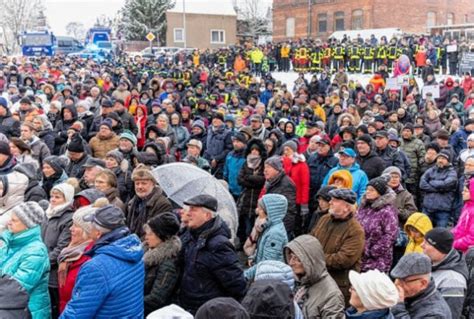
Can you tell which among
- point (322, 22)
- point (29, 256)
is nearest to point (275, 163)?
point (29, 256)

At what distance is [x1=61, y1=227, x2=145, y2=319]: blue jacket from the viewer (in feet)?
11.1

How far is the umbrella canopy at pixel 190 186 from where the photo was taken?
5.87 meters

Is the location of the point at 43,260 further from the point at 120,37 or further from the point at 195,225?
the point at 120,37

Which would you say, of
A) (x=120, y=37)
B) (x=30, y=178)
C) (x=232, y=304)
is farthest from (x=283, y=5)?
(x=232, y=304)

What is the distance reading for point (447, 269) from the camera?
430 centimetres

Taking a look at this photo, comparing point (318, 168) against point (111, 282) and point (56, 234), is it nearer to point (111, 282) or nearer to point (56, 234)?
point (56, 234)

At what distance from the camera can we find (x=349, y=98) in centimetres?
1608

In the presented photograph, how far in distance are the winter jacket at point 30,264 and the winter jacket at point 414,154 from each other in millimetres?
6490

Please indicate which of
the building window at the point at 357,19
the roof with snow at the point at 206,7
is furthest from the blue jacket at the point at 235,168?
the roof with snow at the point at 206,7

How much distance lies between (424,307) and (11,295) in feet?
9.20

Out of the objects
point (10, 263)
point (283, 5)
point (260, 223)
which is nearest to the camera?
point (10, 263)

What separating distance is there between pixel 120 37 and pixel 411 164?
153 feet

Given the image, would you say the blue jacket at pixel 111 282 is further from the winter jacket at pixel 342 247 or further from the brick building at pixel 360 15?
the brick building at pixel 360 15

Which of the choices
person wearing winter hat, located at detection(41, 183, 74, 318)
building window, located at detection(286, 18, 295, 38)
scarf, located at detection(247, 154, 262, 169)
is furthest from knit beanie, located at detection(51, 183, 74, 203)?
building window, located at detection(286, 18, 295, 38)
